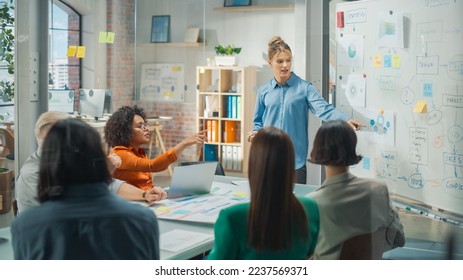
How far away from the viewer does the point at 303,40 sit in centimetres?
Answer: 307

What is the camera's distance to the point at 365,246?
2.60m

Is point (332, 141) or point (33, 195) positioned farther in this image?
point (332, 141)

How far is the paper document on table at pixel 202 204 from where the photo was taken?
8.57 feet

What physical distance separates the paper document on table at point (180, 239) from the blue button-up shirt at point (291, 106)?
488mm

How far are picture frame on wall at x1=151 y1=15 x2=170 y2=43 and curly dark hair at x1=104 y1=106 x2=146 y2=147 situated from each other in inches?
17.9

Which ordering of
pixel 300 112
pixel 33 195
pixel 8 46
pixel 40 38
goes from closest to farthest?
pixel 33 195, pixel 300 112, pixel 40 38, pixel 8 46

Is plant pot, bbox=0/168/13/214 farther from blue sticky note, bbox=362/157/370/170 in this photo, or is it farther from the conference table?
blue sticky note, bbox=362/157/370/170

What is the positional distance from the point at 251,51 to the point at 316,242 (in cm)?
127

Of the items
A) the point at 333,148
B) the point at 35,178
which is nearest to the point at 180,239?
the point at 35,178

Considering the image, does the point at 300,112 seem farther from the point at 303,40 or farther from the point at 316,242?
the point at 316,242

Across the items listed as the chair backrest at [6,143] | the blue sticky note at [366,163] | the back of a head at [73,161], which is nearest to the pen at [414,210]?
the blue sticky note at [366,163]

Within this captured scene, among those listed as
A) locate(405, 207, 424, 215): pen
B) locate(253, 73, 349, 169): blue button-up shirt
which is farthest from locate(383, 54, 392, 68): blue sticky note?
locate(405, 207, 424, 215): pen

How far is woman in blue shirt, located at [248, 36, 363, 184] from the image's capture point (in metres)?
2.70
